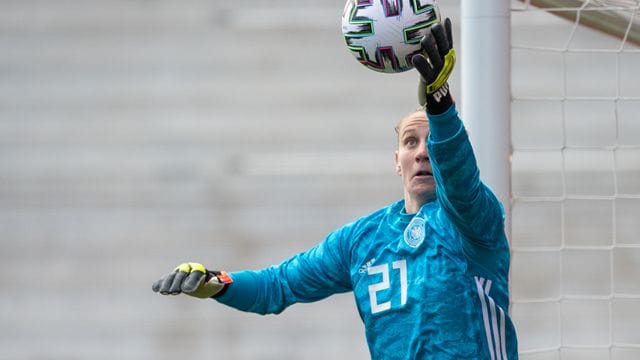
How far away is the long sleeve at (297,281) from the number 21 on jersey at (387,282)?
0.20 m

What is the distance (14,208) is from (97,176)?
48 cm

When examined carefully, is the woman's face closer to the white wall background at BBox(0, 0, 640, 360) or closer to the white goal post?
the white goal post

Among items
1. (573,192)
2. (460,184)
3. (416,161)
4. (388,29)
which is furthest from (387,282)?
(573,192)

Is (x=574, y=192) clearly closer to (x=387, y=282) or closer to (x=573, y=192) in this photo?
(x=573, y=192)

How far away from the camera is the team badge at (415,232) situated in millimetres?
3039

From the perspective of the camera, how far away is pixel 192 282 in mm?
3055

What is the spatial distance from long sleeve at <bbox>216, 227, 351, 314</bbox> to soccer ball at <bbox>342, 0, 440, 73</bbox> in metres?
0.60

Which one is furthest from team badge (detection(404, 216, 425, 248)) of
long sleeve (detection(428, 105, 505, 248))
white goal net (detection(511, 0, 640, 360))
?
white goal net (detection(511, 0, 640, 360))

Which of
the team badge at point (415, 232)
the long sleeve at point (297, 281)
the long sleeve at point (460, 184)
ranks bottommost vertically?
the long sleeve at point (297, 281)

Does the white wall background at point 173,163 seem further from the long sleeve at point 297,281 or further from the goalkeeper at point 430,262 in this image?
the goalkeeper at point 430,262

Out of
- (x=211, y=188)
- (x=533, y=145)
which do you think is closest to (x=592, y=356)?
(x=533, y=145)

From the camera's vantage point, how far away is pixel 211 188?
5527 millimetres

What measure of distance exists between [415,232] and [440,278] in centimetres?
18

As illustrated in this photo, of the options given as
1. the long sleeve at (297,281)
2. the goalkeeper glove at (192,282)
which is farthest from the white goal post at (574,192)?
the goalkeeper glove at (192,282)
